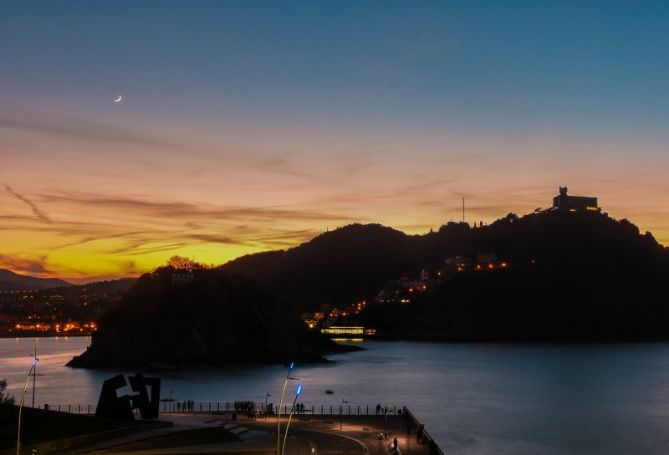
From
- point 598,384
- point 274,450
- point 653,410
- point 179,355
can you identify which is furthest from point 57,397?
point 598,384

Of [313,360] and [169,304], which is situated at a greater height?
[169,304]

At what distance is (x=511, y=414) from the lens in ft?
326

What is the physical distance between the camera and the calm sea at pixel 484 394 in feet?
265

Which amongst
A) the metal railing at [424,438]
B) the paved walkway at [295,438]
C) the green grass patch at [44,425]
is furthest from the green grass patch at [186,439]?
the metal railing at [424,438]

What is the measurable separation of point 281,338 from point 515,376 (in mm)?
60539

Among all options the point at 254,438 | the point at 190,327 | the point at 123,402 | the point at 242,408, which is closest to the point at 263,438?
the point at 254,438

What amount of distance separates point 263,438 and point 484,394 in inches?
2923

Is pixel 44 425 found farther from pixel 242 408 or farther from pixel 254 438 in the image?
pixel 242 408

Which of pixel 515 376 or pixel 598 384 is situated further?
pixel 515 376

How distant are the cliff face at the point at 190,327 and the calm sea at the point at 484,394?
25.4ft

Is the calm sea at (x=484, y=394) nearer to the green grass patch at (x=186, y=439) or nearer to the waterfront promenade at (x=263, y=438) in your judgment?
the waterfront promenade at (x=263, y=438)

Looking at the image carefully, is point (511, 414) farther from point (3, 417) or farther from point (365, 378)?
point (3, 417)

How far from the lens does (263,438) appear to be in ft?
185

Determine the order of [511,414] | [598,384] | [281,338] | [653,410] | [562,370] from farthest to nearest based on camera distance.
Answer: [281,338]
[562,370]
[598,384]
[653,410]
[511,414]
